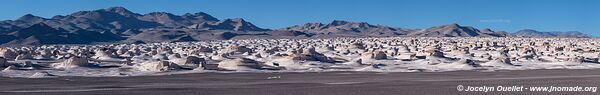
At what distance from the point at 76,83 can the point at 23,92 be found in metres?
3.39

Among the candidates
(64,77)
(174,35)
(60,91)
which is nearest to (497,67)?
(64,77)

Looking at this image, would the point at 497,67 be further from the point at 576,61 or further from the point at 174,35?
the point at 174,35

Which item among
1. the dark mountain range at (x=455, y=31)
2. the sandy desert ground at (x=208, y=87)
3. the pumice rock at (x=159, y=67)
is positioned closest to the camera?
the sandy desert ground at (x=208, y=87)

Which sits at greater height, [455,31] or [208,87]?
[455,31]

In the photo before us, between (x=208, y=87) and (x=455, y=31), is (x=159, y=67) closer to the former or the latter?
(x=208, y=87)

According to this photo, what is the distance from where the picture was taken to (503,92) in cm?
1580

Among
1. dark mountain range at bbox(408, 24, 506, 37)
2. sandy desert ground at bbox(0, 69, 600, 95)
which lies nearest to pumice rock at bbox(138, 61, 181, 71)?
sandy desert ground at bbox(0, 69, 600, 95)

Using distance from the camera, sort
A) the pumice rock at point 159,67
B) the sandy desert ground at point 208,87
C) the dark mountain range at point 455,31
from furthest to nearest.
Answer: the dark mountain range at point 455,31, the pumice rock at point 159,67, the sandy desert ground at point 208,87

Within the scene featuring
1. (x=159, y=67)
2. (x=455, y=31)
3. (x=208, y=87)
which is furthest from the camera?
(x=455, y=31)

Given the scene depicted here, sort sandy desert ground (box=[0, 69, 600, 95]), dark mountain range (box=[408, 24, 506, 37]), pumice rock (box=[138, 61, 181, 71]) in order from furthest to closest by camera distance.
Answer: dark mountain range (box=[408, 24, 506, 37]) → pumice rock (box=[138, 61, 181, 71]) → sandy desert ground (box=[0, 69, 600, 95])

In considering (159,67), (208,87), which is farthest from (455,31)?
(208,87)

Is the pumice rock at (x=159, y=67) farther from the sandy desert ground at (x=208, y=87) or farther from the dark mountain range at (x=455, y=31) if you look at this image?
the dark mountain range at (x=455, y=31)

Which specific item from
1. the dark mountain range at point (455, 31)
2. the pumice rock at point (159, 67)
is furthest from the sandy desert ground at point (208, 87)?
the dark mountain range at point (455, 31)

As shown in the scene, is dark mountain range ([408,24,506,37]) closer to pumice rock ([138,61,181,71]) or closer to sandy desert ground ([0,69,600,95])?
pumice rock ([138,61,181,71])
